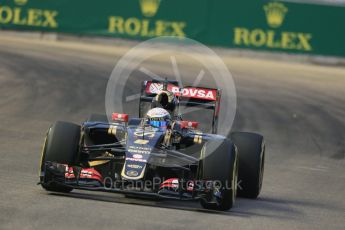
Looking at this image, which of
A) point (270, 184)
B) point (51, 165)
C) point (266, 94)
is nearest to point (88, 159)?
point (51, 165)

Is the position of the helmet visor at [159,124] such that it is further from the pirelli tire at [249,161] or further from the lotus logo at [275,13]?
the lotus logo at [275,13]

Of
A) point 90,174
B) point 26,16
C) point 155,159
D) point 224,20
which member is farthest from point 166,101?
point 26,16

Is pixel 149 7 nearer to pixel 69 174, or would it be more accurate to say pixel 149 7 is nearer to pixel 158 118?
pixel 158 118

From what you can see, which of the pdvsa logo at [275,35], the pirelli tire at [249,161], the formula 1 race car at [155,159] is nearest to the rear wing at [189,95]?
the formula 1 race car at [155,159]

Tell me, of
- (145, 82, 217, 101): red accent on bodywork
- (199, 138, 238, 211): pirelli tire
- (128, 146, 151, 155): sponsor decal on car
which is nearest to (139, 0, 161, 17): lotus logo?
(145, 82, 217, 101): red accent on bodywork

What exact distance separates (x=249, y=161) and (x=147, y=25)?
99.6 feet

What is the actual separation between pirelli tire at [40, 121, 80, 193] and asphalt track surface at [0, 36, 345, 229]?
0.63ft

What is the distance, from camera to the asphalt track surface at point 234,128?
10.9 m

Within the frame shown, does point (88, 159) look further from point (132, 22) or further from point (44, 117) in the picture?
point (132, 22)

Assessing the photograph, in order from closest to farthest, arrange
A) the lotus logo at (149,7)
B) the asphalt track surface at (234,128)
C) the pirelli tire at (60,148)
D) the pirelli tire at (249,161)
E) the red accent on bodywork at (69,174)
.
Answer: the asphalt track surface at (234,128)
the red accent on bodywork at (69,174)
the pirelli tire at (60,148)
the pirelli tire at (249,161)
the lotus logo at (149,7)

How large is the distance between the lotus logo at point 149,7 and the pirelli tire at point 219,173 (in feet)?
104

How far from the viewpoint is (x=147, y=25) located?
4350cm

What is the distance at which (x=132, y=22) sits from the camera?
1720 inches

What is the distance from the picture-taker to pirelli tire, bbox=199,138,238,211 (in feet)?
38.8
